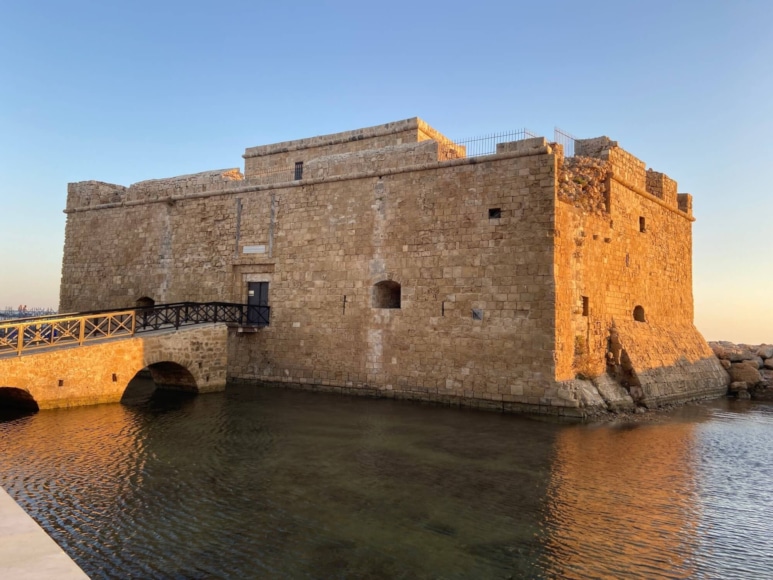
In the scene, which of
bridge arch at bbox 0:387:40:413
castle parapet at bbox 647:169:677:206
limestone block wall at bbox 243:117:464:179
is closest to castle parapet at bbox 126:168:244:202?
limestone block wall at bbox 243:117:464:179

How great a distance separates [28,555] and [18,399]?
31.2 feet

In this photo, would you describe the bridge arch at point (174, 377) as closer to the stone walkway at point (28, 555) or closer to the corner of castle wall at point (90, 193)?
the corner of castle wall at point (90, 193)

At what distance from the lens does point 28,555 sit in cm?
271

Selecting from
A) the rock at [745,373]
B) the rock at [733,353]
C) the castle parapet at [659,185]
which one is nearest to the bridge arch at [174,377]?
the castle parapet at [659,185]

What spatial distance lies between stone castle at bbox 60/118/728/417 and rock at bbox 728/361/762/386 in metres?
→ 0.76

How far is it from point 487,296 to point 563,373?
229cm

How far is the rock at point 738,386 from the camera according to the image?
1741 cm

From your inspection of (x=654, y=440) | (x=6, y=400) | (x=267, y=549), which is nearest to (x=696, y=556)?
(x=267, y=549)

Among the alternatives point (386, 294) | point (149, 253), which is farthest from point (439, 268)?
point (149, 253)

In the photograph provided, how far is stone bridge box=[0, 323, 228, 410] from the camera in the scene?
33.5 ft

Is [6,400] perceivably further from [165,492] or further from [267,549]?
[267,549]

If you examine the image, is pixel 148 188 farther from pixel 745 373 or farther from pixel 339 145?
pixel 745 373

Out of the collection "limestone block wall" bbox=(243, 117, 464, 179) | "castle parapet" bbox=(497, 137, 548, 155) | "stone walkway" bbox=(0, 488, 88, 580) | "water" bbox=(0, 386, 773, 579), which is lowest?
"water" bbox=(0, 386, 773, 579)

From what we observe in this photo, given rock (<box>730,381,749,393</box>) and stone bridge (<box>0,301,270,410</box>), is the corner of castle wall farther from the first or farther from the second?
rock (<box>730,381,749,393</box>)
